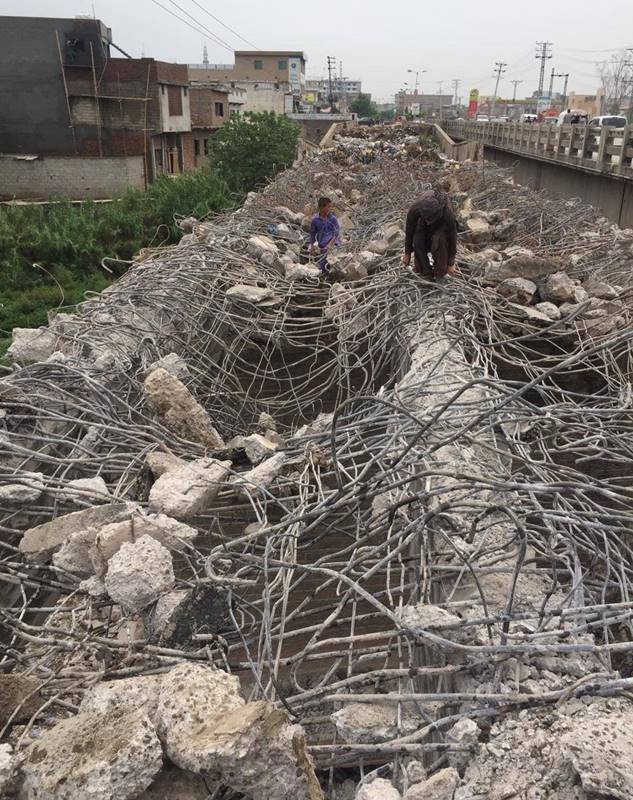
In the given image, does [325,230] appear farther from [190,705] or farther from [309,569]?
[190,705]

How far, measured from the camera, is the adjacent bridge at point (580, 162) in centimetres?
1447

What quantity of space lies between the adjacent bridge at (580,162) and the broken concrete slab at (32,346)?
13.4 meters

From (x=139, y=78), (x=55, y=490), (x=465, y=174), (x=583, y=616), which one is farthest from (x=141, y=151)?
(x=583, y=616)

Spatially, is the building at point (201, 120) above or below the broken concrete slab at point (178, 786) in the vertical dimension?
above

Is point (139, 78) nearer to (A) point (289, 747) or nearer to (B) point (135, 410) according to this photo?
(B) point (135, 410)

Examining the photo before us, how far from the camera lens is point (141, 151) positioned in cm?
2391

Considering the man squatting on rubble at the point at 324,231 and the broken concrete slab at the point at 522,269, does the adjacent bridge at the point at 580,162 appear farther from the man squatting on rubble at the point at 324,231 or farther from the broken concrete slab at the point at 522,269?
the man squatting on rubble at the point at 324,231

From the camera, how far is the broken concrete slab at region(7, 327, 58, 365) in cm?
446

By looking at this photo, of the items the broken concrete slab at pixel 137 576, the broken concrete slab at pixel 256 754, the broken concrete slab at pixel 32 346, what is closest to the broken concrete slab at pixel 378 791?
the broken concrete slab at pixel 256 754

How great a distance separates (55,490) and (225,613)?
44.7 inches

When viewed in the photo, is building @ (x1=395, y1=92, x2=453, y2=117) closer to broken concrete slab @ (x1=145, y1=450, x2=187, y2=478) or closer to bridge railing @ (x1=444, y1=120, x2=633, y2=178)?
bridge railing @ (x1=444, y1=120, x2=633, y2=178)

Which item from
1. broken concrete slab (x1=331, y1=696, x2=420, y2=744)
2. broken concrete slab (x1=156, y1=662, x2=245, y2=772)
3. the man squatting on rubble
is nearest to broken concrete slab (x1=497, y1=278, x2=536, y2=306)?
the man squatting on rubble

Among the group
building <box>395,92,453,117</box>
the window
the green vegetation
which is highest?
building <box>395,92,453,117</box>

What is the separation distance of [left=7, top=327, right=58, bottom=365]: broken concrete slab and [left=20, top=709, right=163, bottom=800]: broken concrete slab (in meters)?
3.28
